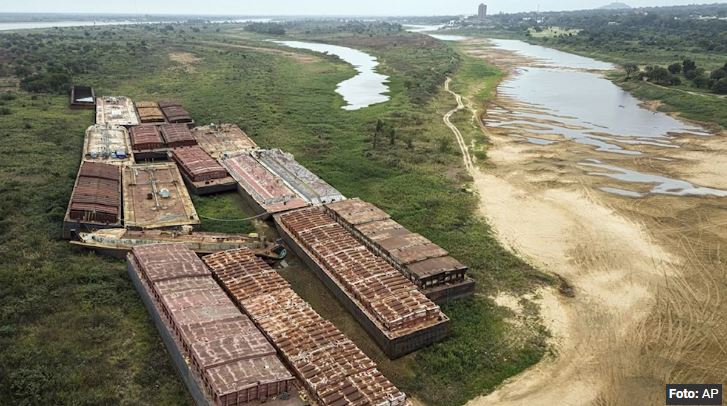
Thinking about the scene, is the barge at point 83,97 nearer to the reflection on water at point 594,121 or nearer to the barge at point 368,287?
the barge at point 368,287

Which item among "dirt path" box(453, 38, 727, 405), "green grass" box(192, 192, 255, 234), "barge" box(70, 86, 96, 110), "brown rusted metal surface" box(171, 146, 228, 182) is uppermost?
"barge" box(70, 86, 96, 110)

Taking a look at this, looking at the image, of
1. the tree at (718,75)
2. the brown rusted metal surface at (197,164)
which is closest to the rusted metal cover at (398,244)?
the brown rusted metal surface at (197,164)

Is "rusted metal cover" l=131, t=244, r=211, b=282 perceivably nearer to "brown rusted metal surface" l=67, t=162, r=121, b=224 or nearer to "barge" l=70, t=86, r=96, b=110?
"brown rusted metal surface" l=67, t=162, r=121, b=224

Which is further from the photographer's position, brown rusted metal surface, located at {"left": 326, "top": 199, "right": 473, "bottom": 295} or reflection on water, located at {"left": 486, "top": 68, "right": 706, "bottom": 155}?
reflection on water, located at {"left": 486, "top": 68, "right": 706, "bottom": 155}

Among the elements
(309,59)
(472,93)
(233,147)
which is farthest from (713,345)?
(309,59)

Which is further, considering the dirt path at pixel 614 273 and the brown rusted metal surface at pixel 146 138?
the brown rusted metal surface at pixel 146 138

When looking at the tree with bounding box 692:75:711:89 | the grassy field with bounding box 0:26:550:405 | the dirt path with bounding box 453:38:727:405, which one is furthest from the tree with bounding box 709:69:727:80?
the grassy field with bounding box 0:26:550:405

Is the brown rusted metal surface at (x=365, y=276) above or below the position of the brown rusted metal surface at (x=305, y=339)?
above
